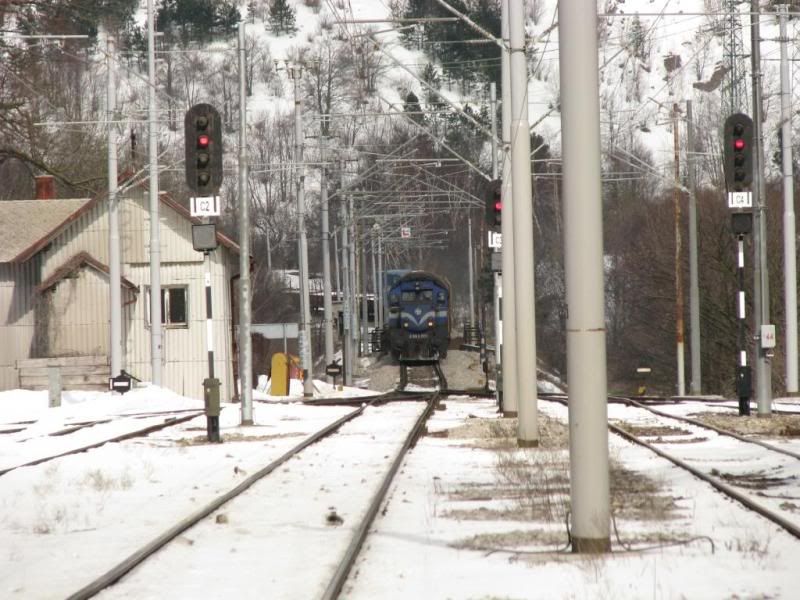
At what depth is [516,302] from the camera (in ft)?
67.3

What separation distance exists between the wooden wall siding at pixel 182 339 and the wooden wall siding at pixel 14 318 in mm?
3309

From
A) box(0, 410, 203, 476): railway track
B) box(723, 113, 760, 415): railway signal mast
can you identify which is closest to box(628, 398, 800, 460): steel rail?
box(723, 113, 760, 415): railway signal mast

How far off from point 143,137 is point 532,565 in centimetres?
9862

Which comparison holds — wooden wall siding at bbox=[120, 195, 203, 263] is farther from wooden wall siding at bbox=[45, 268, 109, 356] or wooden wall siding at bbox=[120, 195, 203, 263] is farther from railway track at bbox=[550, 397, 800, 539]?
railway track at bbox=[550, 397, 800, 539]

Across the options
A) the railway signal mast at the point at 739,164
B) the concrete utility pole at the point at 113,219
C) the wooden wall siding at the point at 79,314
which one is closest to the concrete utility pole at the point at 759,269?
the railway signal mast at the point at 739,164

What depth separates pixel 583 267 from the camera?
10281mm

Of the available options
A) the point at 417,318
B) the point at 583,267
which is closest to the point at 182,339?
the point at 417,318

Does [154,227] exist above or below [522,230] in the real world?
above

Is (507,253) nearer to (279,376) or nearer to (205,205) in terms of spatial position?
(205,205)

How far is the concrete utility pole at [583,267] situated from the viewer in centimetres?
1019

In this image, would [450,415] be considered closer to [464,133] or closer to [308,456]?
[308,456]

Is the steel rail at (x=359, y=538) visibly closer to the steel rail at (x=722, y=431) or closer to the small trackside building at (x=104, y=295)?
the steel rail at (x=722, y=431)

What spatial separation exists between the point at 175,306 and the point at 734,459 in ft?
111

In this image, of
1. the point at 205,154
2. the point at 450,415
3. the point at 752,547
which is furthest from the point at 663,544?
the point at 450,415
